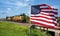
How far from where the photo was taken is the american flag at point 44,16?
332 cm

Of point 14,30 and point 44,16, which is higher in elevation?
point 44,16

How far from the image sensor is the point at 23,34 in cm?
333

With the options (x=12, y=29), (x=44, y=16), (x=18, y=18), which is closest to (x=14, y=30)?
(x=12, y=29)

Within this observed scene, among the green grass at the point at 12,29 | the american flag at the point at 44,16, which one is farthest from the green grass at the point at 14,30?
the american flag at the point at 44,16

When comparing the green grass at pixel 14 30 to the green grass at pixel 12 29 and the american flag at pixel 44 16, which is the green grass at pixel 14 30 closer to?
the green grass at pixel 12 29

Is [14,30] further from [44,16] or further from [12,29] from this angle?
[44,16]

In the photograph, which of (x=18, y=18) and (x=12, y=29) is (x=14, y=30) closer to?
(x=12, y=29)

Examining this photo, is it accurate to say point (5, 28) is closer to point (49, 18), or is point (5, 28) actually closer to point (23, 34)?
point (23, 34)

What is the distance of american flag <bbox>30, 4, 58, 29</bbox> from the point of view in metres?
3.32

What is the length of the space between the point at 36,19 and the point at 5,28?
50cm

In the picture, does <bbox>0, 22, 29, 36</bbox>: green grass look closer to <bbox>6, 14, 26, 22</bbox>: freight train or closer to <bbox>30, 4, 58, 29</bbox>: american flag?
<bbox>6, 14, 26, 22</bbox>: freight train

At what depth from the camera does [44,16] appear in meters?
3.40

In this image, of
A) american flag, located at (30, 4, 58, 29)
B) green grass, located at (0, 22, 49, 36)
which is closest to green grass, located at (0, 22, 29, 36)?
green grass, located at (0, 22, 49, 36)

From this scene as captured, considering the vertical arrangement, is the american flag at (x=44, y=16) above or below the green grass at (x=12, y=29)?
above
